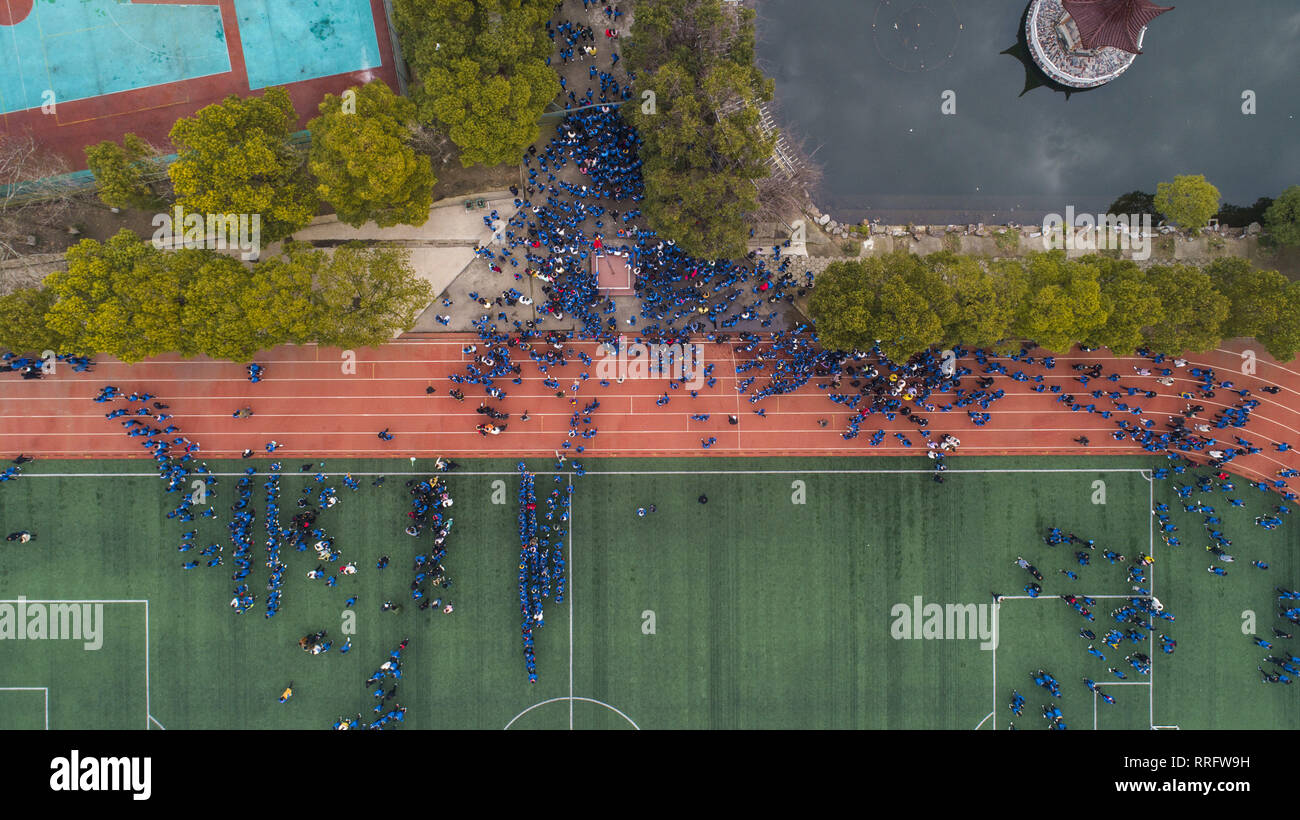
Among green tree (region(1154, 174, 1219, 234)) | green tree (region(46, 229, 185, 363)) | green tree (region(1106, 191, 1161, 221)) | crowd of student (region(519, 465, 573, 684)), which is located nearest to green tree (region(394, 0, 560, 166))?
green tree (region(46, 229, 185, 363))

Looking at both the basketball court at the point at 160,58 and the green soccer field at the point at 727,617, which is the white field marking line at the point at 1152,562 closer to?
the green soccer field at the point at 727,617

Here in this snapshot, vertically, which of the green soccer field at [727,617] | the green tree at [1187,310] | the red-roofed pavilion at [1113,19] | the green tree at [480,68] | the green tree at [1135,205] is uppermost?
the red-roofed pavilion at [1113,19]

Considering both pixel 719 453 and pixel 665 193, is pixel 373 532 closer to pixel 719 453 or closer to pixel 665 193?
pixel 719 453

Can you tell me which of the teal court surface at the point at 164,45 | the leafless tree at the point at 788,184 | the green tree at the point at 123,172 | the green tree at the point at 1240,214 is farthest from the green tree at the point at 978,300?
the green tree at the point at 123,172

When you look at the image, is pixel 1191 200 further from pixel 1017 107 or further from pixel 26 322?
pixel 26 322

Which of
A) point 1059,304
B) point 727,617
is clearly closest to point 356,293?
point 727,617
